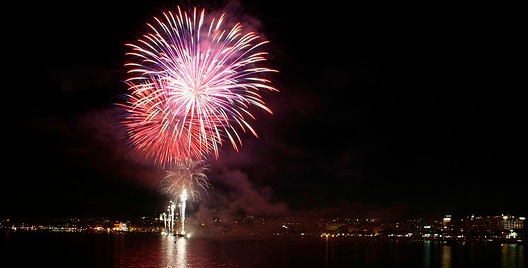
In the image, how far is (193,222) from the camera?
6531 inches

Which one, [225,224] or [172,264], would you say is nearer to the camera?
[172,264]

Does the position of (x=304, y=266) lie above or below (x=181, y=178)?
below

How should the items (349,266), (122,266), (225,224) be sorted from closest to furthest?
(122,266) → (349,266) → (225,224)

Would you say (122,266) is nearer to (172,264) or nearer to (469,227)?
(172,264)

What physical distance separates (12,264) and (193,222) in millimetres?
123702

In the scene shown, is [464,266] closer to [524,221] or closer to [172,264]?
[172,264]

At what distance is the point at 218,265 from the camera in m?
43.7

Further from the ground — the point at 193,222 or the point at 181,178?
the point at 181,178

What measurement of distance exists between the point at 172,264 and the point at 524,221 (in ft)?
604

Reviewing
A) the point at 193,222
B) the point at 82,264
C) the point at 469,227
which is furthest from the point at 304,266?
the point at 469,227

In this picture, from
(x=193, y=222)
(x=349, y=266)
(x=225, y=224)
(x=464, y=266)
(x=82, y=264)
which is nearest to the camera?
(x=82, y=264)

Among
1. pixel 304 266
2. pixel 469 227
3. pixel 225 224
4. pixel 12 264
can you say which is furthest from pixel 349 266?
pixel 469 227

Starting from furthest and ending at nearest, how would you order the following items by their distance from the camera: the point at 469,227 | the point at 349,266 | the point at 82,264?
the point at 469,227
the point at 349,266
the point at 82,264

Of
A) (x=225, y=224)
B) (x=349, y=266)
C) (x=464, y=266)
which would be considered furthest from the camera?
(x=225, y=224)
